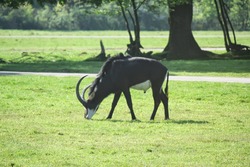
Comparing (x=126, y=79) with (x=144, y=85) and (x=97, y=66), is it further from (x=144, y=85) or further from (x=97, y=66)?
(x=97, y=66)

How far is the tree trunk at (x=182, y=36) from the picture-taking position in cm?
4088

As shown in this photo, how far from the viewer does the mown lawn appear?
40.3 feet

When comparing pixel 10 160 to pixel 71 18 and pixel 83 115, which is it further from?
pixel 71 18

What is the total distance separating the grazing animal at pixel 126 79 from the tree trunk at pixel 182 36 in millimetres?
23433

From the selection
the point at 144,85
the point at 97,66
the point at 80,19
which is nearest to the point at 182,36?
the point at 97,66

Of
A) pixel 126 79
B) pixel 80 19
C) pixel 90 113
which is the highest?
pixel 126 79

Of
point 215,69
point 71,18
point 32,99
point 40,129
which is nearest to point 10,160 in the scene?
point 40,129

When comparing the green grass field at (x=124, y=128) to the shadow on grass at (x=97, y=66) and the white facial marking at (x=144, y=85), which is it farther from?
the shadow on grass at (x=97, y=66)

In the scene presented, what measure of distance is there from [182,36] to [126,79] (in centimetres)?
2416

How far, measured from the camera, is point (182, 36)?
41.0 m

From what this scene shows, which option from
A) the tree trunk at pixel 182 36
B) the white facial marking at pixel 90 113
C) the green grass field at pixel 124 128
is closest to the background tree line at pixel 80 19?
the tree trunk at pixel 182 36

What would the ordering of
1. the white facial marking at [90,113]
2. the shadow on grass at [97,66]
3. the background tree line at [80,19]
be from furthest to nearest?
the background tree line at [80,19] → the shadow on grass at [97,66] → the white facial marking at [90,113]

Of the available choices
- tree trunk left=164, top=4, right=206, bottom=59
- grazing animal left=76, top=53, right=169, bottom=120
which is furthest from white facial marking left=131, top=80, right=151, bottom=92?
tree trunk left=164, top=4, right=206, bottom=59

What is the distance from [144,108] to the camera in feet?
65.1
